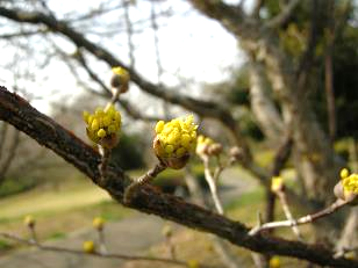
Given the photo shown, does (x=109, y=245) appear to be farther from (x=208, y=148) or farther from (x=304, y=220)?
(x=304, y=220)

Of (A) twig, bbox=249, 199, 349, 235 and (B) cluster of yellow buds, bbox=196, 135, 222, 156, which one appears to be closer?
(A) twig, bbox=249, 199, 349, 235

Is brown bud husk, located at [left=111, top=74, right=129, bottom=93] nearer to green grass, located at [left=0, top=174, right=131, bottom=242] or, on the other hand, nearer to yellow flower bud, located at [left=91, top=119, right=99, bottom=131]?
yellow flower bud, located at [left=91, top=119, right=99, bottom=131]

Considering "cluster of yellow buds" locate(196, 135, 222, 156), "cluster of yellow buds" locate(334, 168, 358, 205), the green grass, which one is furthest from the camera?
the green grass

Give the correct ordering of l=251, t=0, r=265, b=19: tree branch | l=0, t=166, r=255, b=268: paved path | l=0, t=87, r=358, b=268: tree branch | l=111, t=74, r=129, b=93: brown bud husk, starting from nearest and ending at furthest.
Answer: l=0, t=87, r=358, b=268: tree branch, l=111, t=74, r=129, b=93: brown bud husk, l=251, t=0, r=265, b=19: tree branch, l=0, t=166, r=255, b=268: paved path

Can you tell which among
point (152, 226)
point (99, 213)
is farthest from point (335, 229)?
point (99, 213)

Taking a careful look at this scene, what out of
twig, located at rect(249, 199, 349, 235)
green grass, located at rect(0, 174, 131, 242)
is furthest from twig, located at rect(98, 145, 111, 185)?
green grass, located at rect(0, 174, 131, 242)

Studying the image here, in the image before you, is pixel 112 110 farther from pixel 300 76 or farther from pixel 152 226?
pixel 152 226

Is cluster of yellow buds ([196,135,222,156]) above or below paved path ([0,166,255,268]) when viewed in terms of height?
below

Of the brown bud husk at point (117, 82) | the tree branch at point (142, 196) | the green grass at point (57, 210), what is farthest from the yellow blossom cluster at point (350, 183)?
the green grass at point (57, 210)
